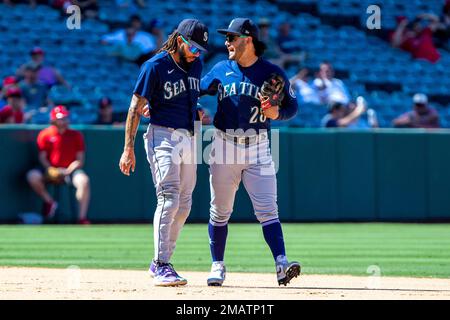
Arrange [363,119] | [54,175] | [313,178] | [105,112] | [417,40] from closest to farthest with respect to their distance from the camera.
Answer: [54,175] < [105,112] < [313,178] < [363,119] < [417,40]

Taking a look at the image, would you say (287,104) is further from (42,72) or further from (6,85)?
(42,72)

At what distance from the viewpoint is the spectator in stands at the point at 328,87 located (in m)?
17.3

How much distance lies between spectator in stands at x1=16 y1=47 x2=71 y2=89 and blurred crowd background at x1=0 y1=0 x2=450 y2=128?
0.05 ft

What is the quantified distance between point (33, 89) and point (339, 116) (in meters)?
4.83

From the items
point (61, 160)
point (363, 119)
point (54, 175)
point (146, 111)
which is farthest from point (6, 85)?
point (146, 111)

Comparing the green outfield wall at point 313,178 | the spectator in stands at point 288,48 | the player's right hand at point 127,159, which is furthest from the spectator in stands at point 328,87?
the player's right hand at point 127,159

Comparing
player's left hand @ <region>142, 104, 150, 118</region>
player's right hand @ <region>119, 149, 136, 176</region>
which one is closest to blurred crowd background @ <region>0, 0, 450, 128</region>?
player's left hand @ <region>142, 104, 150, 118</region>

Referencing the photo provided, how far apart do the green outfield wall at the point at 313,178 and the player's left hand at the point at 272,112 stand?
7.20 meters

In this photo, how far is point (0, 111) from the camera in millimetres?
14914

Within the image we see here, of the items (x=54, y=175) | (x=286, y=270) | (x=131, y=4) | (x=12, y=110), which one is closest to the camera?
(x=286, y=270)

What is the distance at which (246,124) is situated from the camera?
23.9ft

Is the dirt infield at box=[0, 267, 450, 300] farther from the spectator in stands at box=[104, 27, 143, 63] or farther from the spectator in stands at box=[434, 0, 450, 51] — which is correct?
the spectator in stands at box=[434, 0, 450, 51]

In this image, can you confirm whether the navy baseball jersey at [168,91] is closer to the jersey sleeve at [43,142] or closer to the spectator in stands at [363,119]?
the jersey sleeve at [43,142]
